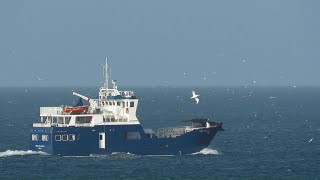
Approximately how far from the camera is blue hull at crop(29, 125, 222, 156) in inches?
4043

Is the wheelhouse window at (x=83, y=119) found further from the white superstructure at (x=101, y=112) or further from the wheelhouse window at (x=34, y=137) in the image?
the wheelhouse window at (x=34, y=137)

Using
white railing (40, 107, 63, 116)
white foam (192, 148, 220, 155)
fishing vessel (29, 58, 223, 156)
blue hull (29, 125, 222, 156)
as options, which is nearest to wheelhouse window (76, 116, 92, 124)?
fishing vessel (29, 58, 223, 156)

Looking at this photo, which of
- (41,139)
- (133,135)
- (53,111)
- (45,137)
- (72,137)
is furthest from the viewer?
(133,135)

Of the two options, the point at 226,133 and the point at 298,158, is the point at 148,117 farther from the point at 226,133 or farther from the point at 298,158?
the point at 298,158

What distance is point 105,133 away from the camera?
10356 cm

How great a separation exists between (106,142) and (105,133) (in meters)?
0.99

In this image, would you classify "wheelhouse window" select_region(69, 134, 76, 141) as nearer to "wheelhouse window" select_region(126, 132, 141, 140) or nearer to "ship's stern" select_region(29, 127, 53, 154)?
"ship's stern" select_region(29, 127, 53, 154)

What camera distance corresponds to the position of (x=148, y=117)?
18975 centimetres

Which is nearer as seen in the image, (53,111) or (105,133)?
(105,133)

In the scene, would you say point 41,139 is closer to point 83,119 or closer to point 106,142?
point 83,119

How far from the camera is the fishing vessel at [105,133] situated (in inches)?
4050

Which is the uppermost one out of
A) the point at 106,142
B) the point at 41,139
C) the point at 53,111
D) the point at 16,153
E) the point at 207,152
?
the point at 53,111

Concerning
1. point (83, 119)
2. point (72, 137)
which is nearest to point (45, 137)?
point (72, 137)

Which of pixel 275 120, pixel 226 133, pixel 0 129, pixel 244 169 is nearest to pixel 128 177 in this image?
pixel 244 169
